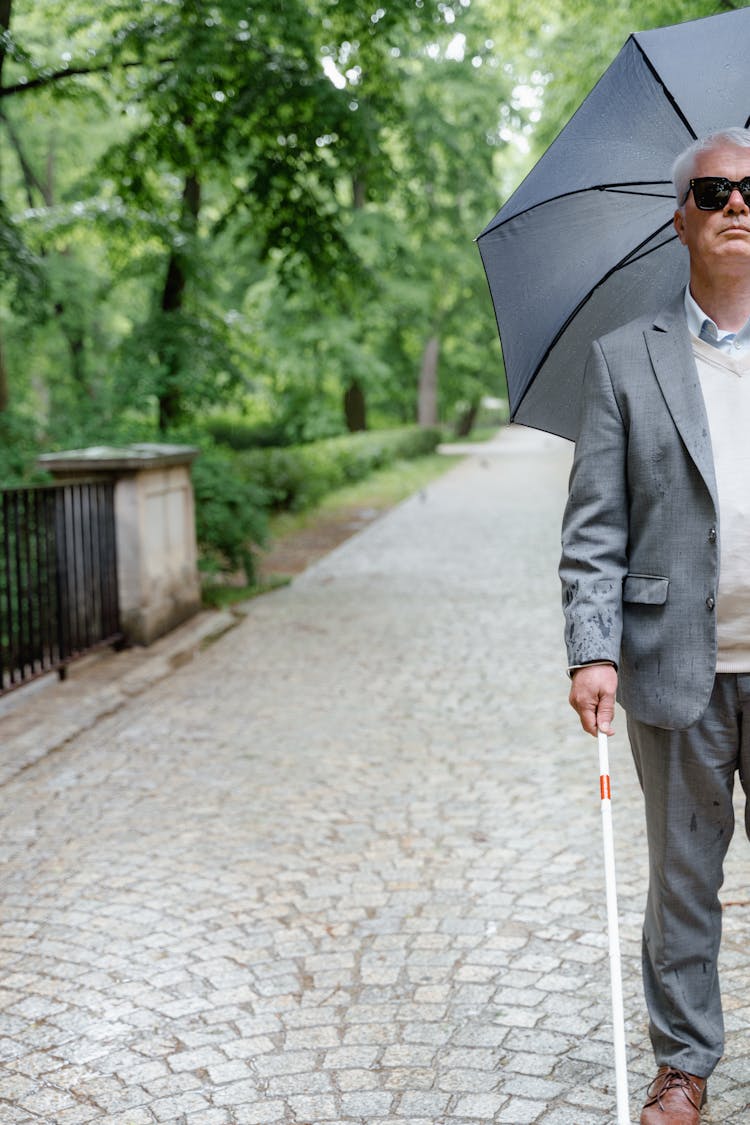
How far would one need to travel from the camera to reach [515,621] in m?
9.88

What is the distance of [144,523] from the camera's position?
29.6ft

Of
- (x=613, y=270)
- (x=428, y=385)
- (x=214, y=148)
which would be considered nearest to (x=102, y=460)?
(x=214, y=148)

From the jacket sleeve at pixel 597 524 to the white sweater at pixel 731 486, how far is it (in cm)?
19

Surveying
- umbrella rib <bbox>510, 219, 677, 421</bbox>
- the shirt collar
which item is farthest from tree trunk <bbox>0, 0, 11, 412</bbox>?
the shirt collar

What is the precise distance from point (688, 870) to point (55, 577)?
5960 millimetres

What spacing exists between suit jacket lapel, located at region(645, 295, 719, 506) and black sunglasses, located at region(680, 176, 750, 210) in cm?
24

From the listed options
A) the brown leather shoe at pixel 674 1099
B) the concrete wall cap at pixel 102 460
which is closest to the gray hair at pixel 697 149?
the brown leather shoe at pixel 674 1099

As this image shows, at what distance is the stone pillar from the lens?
880cm

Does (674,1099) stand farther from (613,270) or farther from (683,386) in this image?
(613,270)

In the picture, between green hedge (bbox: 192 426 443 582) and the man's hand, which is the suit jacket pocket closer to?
the man's hand

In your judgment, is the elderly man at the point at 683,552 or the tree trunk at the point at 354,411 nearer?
the elderly man at the point at 683,552

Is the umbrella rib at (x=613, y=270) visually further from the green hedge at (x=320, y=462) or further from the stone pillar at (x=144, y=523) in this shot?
the green hedge at (x=320, y=462)

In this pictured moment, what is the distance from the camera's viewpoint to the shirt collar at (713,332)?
2.56 m

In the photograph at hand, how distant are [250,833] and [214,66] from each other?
7.25 m
